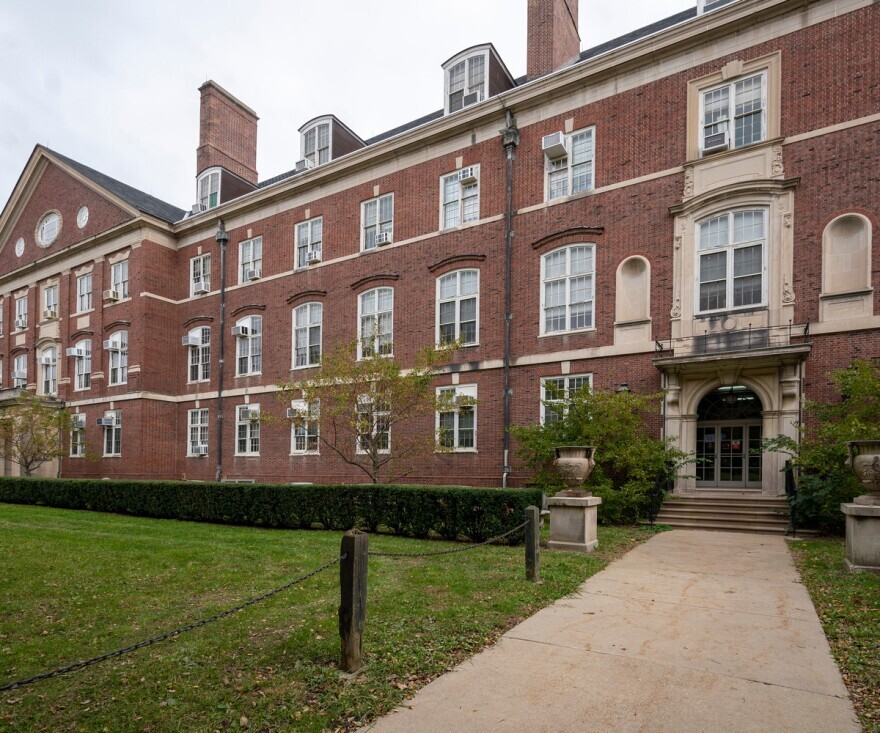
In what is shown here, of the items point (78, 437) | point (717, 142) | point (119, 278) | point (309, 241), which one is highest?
point (717, 142)

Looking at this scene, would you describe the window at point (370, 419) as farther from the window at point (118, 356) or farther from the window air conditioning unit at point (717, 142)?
the window at point (118, 356)

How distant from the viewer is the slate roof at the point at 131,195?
27719 mm

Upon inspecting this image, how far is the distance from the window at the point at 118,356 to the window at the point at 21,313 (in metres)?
7.88

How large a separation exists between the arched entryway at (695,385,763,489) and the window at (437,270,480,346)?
682cm

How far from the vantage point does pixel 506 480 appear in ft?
55.7

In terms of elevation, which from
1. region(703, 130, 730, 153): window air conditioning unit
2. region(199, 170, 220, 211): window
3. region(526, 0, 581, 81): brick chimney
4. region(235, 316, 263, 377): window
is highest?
region(526, 0, 581, 81): brick chimney

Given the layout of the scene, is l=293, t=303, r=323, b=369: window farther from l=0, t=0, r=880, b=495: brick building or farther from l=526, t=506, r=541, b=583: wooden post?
l=526, t=506, r=541, b=583: wooden post

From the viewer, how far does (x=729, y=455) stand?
15.1 metres

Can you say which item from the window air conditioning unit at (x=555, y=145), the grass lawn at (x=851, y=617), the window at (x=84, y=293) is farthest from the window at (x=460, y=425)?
the window at (x=84, y=293)

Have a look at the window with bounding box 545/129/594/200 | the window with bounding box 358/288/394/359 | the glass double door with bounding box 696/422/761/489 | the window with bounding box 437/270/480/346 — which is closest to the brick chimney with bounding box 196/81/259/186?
the window with bounding box 358/288/394/359

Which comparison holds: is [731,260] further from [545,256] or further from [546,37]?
[546,37]

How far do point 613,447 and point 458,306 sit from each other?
7.13 metres

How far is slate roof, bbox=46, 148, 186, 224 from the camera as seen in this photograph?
2772 cm

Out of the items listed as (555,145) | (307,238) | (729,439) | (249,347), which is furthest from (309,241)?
(729,439)
